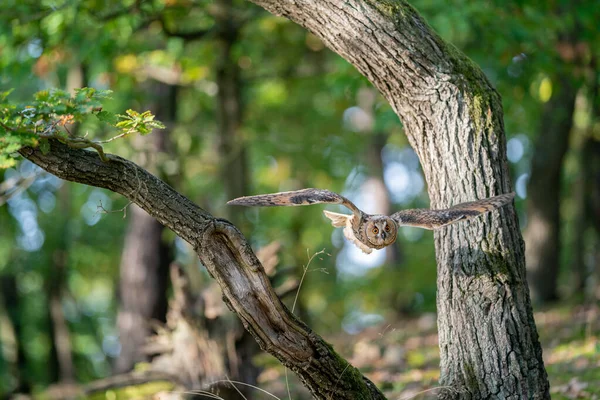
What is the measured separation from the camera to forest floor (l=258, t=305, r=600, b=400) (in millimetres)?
6484

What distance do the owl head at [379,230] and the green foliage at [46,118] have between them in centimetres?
140

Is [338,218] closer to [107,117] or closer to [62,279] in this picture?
[107,117]

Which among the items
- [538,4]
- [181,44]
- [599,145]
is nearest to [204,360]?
[181,44]

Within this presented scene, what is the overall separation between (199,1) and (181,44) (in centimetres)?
165

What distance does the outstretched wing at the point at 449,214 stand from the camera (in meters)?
4.19

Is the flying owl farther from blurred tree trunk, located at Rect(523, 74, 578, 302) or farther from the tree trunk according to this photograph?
blurred tree trunk, located at Rect(523, 74, 578, 302)

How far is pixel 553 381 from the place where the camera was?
6.64m

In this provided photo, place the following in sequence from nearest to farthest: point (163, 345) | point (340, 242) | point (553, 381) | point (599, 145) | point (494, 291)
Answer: point (494, 291)
point (553, 381)
point (163, 345)
point (599, 145)
point (340, 242)

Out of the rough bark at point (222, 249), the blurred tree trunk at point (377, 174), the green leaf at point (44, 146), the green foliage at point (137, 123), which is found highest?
the blurred tree trunk at point (377, 174)

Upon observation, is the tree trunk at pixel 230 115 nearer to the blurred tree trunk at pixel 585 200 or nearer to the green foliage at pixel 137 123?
the green foliage at pixel 137 123

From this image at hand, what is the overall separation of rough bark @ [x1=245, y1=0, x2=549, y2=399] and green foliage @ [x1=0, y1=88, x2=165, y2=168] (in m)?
1.47

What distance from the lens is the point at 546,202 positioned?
1130 cm

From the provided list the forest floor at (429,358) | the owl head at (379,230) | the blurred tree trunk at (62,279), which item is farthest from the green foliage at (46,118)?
the blurred tree trunk at (62,279)

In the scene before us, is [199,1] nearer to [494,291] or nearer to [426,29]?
Answer: [426,29]
